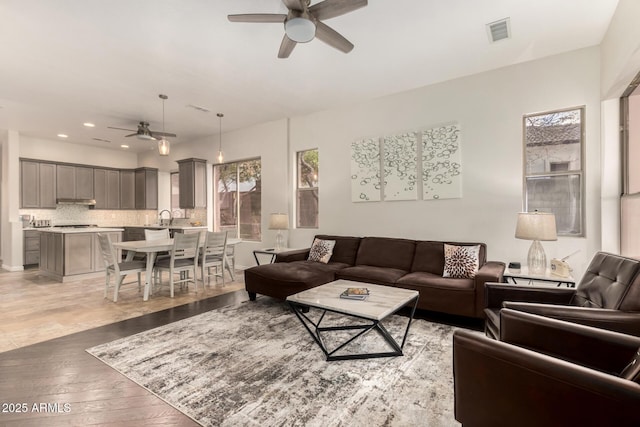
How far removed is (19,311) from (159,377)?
2922 mm

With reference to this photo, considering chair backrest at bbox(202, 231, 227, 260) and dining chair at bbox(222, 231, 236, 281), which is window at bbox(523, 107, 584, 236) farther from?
dining chair at bbox(222, 231, 236, 281)

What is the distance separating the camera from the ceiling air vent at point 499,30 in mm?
2873

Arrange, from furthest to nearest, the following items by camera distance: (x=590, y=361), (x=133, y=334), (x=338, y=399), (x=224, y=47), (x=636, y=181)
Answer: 1. (x=224, y=47)
2. (x=133, y=334)
3. (x=636, y=181)
4. (x=338, y=399)
5. (x=590, y=361)

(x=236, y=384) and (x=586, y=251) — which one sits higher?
(x=586, y=251)

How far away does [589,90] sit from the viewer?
10.7ft

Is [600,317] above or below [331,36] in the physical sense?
below

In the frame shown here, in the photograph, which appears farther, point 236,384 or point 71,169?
point 71,169

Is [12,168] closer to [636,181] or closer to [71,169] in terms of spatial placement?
[71,169]

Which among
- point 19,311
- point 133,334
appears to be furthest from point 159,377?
point 19,311

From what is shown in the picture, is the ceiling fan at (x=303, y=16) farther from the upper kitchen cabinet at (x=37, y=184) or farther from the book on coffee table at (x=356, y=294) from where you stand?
the upper kitchen cabinet at (x=37, y=184)

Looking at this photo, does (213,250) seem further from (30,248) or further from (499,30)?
(30,248)

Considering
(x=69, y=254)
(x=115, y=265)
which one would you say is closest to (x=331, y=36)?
(x=115, y=265)

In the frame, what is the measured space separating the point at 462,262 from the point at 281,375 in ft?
7.93

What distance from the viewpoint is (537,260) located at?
309 centimetres
